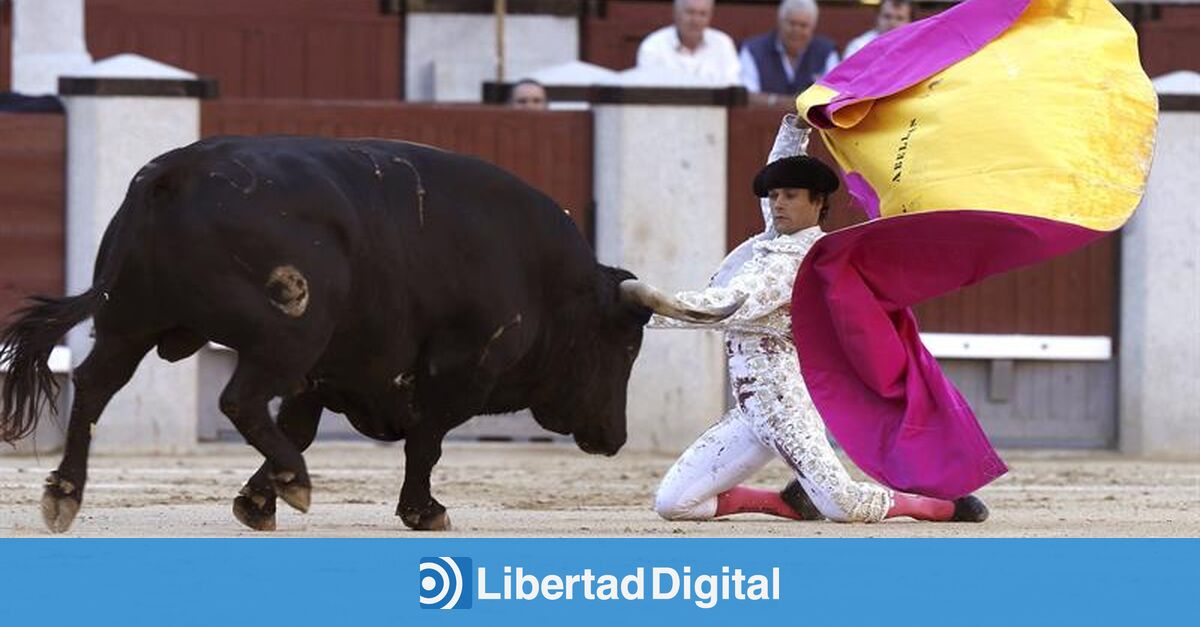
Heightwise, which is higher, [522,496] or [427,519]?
[427,519]

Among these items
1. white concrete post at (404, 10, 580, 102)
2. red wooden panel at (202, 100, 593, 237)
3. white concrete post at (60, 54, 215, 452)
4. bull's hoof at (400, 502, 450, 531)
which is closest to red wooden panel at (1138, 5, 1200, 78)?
white concrete post at (404, 10, 580, 102)

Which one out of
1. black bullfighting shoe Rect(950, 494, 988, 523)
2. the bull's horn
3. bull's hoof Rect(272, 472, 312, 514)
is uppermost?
the bull's horn

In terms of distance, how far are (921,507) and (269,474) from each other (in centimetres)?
210

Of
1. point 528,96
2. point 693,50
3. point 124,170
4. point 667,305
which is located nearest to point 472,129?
point 528,96

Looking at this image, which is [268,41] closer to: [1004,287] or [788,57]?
[788,57]

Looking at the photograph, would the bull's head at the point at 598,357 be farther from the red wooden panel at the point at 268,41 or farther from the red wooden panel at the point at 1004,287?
the red wooden panel at the point at 268,41

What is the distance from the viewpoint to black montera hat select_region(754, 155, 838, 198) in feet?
28.0

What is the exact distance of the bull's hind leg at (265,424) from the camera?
7531mm

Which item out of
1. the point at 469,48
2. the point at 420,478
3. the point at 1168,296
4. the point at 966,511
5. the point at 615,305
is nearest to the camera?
the point at 420,478

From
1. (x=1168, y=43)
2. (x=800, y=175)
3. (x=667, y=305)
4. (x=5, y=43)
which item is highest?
(x=1168, y=43)

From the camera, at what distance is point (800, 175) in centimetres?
854

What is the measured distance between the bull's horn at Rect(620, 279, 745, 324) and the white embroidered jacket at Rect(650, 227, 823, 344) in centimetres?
6

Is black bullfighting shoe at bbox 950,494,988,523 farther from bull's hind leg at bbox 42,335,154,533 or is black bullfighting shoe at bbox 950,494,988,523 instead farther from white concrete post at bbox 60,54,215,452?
white concrete post at bbox 60,54,215,452
